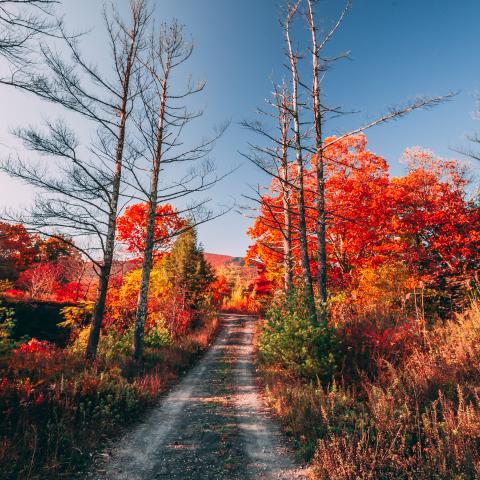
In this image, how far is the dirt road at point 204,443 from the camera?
4.06 m

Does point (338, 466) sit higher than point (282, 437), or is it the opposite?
point (338, 466)

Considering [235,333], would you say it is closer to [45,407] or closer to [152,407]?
[152,407]

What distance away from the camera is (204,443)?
4.95m

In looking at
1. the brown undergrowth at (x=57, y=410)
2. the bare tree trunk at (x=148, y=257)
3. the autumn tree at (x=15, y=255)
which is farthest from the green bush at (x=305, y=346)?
the autumn tree at (x=15, y=255)

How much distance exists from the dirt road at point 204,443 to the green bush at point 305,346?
4.49 feet

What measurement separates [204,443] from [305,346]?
3351mm

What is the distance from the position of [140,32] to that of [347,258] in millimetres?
14774

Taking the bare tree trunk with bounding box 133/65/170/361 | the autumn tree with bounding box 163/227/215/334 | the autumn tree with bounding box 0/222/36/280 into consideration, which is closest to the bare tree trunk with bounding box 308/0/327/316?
the bare tree trunk with bounding box 133/65/170/361

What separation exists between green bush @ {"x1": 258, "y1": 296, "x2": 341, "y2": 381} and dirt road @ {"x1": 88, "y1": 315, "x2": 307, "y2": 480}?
1.37 meters

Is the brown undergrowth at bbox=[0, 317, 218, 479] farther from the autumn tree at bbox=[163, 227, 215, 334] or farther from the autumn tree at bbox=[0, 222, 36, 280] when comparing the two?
the autumn tree at bbox=[0, 222, 36, 280]

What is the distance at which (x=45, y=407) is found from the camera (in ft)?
16.6

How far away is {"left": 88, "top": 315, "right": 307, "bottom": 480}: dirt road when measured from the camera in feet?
13.3

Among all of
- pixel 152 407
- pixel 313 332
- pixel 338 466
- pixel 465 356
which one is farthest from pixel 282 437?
pixel 465 356

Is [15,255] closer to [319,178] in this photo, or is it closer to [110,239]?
[110,239]
